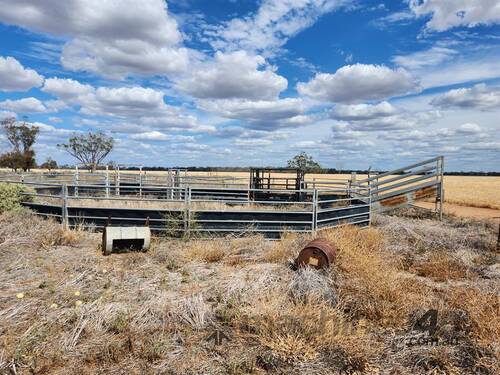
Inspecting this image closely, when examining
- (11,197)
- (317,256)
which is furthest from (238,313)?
(11,197)

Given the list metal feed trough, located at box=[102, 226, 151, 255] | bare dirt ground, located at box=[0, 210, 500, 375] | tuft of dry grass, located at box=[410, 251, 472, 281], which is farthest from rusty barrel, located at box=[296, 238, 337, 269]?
metal feed trough, located at box=[102, 226, 151, 255]

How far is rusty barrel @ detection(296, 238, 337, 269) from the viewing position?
6711 millimetres

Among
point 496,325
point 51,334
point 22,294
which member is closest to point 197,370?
point 51,334

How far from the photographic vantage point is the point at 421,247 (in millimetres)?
9430

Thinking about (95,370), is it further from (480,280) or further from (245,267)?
(480,280)

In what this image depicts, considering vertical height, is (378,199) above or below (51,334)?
above

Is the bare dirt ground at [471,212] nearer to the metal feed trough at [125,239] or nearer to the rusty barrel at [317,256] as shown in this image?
the rusty barrel at [317,256]

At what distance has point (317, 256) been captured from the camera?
6766mm

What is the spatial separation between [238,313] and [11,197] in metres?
8.88

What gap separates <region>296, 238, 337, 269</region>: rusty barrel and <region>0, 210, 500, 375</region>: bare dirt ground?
17cm

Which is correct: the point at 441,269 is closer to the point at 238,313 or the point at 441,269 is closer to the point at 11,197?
the point at 238,313

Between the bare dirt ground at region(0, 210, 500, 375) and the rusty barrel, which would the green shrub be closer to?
the bare dirt ground at region(0, 210, 500, 375)

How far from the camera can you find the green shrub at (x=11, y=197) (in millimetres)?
10672

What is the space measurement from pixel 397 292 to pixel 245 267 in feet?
9.22
